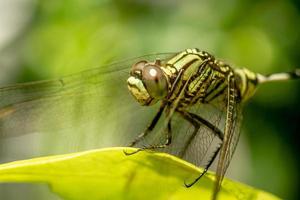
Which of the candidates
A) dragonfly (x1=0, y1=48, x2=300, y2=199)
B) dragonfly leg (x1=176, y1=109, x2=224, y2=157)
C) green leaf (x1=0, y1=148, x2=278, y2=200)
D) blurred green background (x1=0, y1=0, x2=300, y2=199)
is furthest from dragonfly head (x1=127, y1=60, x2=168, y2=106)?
blurred green background (x1=0, y1=0, x2=300, y2=199)

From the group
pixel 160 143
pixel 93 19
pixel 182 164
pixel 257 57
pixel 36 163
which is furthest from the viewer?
pixel 93 19

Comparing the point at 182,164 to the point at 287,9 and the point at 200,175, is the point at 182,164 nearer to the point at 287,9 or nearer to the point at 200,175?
the point at 200,175

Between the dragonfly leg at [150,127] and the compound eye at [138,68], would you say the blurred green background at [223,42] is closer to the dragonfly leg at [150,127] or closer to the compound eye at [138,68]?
the dragonfly leg at [150,127]

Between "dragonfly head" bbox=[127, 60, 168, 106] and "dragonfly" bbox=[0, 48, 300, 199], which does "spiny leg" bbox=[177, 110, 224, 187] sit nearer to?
"dragonfly" bbox=[0, 48, 300, 199]

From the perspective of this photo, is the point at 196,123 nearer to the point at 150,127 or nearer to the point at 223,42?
the point at 150,127

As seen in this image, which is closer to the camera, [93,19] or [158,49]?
[158,49]

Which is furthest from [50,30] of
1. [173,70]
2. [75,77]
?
[173,70]
